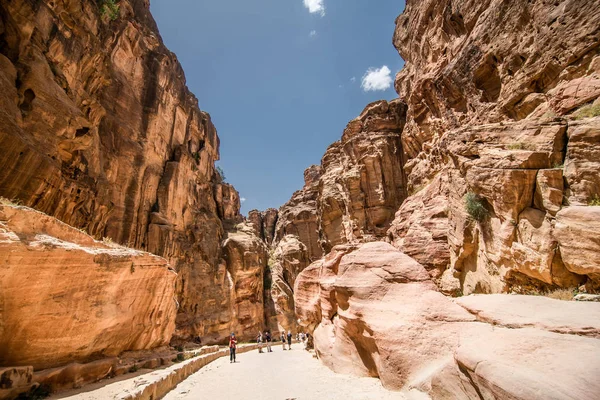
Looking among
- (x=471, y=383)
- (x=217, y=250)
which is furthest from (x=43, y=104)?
(x=217, y=250)

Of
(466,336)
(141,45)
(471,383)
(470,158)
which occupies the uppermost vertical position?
(141,45)

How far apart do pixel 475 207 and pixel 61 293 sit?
1370cm

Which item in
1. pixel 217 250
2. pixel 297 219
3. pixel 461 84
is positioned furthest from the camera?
pixel 297 219

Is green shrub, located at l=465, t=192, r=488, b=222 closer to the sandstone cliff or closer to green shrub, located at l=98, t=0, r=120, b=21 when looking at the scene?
the sandstone cliff

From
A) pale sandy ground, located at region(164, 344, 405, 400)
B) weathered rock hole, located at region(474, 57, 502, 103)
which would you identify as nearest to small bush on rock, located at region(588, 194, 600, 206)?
pale sandy ground, located at region(164, 344, 405, 400)

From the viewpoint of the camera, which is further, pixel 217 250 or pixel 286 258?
pixel 286 258

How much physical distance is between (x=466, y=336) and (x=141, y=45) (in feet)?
121

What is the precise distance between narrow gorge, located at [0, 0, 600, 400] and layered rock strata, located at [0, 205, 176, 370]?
5 cm

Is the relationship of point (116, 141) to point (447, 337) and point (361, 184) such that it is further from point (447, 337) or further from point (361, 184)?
point (447, 337)

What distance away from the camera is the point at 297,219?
176 ft

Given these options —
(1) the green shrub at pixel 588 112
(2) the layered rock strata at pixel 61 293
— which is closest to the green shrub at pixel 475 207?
(1) the green shrub at pixel 588 112

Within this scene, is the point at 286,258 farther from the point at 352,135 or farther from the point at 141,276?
the point at 141,276

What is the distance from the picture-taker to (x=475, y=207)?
1012 cm

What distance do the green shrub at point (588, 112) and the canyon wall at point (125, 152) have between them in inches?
637
